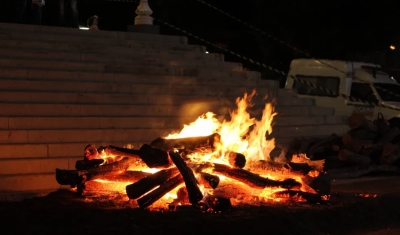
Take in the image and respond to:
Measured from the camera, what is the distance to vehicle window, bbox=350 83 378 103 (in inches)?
707

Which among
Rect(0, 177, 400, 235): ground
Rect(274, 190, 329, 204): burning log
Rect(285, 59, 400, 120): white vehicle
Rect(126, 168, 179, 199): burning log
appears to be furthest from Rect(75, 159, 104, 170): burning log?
Rect(285, 59, 400, 120): white vehicle

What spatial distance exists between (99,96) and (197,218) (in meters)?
5.20

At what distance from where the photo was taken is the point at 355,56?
27453 mm

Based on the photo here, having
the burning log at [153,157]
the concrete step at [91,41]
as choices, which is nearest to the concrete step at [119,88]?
the concrete step at [91,41]

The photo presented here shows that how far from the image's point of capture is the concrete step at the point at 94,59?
11938 millimetres

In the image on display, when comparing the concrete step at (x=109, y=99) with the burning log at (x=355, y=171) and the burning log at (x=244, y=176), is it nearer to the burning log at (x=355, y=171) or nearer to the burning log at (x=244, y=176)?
the burning log at (x=355, y=171)

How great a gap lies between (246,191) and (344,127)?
7.00 metres

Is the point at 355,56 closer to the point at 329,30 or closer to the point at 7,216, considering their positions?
the point at 329,30

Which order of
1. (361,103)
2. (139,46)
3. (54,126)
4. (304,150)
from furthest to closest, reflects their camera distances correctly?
(361,103)
(139,46)
(304,150)
(54,126)

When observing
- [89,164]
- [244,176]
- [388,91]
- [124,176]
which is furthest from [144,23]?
[244,176]

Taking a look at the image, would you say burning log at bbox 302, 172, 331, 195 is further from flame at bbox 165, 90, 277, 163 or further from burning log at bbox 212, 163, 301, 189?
flame at bbox 165, 90, 277, 163

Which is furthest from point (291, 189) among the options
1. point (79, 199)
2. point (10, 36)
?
point (10, 36)

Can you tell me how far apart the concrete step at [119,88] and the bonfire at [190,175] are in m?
3.42

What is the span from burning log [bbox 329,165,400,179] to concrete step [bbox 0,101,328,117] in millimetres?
2160
